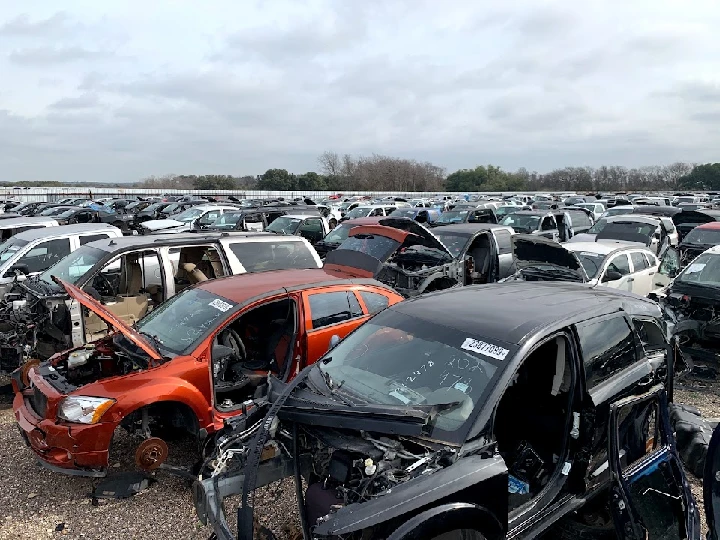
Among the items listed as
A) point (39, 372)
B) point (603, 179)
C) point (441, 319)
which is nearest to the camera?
point (441, 319)

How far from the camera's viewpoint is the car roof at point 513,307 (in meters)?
3.37

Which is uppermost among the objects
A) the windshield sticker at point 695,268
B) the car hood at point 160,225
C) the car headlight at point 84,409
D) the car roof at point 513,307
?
the car roof at point 513,307

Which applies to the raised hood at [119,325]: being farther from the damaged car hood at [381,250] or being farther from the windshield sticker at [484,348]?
the damaged car hood at [381,250]

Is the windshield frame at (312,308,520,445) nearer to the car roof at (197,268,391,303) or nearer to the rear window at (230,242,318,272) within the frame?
the car roof at (197,268,391,303)

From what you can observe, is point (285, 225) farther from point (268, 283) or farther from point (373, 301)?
point (268, 283)

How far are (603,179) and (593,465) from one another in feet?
330

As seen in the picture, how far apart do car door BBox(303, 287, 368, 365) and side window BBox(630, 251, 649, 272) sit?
653 cm

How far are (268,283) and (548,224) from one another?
43.6 feet

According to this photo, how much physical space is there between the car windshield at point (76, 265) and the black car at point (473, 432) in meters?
4.51

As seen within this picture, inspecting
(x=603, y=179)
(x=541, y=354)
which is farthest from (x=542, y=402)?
(x=603, y=179)

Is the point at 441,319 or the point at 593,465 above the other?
the point at 441,319

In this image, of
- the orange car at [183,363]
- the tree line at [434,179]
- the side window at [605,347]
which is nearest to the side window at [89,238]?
the orange car at [183,363]

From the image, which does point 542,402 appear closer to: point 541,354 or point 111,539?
point 541,354

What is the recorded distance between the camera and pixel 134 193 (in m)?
56.0
